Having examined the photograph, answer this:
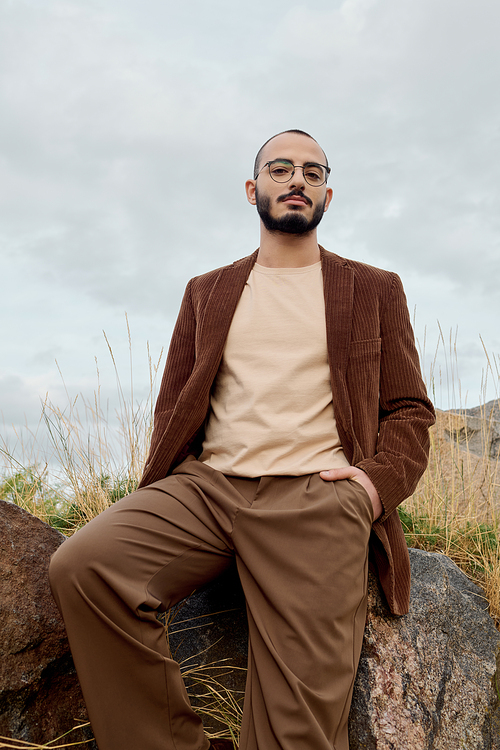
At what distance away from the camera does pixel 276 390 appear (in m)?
2.20

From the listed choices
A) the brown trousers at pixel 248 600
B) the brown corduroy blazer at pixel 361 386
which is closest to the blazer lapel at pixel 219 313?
the brown corduroy blazer at pixel 361 386

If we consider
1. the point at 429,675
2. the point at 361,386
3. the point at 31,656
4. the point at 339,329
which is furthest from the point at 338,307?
the point at 31,656

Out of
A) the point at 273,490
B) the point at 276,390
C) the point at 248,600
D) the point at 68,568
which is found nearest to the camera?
the point at 68,568

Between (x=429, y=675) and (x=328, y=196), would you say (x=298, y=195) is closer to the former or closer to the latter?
(x=328, y=196)

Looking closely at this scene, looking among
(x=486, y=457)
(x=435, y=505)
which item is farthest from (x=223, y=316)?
(x=486, y=457)

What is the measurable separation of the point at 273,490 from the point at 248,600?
1.25 feet

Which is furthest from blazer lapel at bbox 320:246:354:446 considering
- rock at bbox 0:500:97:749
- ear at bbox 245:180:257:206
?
rock at bbox 0:500:97:749

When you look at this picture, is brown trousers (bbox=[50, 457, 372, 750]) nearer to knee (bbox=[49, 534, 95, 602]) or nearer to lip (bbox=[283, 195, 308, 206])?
knee (bbox=[49, 534, 95, 602])

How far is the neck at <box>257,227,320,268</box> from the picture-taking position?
2.58m

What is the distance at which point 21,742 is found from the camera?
1862 millimetres

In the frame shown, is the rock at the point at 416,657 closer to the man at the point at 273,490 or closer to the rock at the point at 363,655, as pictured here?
the rock at the point at 363,655

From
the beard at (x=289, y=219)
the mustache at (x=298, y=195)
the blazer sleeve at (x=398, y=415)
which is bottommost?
the blazer sleeve at (x=398, y=415)

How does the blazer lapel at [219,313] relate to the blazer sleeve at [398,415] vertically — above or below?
above

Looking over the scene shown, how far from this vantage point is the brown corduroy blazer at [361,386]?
2129 millimetres
